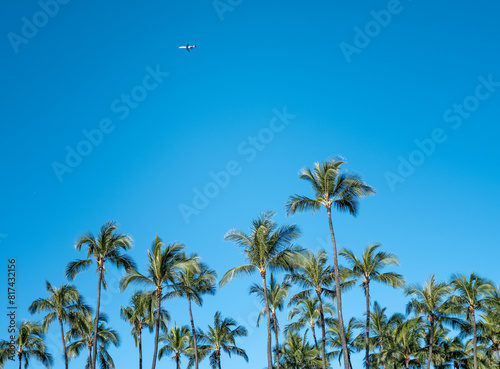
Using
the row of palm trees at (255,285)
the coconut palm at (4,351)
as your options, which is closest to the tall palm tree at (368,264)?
the row of palm trees at (255,285)

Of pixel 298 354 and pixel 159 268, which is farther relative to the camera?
pixel 298 354

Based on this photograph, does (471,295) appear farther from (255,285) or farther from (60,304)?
(60,304)

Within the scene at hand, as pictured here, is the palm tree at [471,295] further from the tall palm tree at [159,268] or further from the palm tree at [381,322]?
the tall palm tree at [159,268]

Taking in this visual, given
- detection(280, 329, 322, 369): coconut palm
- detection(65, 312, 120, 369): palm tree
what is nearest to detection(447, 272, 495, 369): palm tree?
detection(280, 329, 322, 369): coconut palm

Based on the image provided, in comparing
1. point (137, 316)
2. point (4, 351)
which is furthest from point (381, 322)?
point (4, 351)

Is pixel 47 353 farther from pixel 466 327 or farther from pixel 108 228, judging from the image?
pixel 466 327

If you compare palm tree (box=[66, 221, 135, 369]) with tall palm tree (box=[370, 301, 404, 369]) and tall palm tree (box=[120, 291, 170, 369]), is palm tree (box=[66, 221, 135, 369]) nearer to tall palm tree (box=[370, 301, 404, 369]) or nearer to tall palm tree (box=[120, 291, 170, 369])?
tall palm tree (box=[120, 291, 170, 369])
